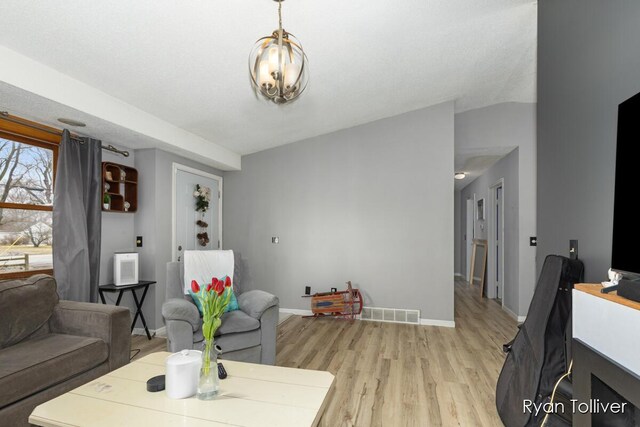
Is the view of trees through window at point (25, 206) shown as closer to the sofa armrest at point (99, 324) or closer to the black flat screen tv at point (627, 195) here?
the sofa armrest at point (99, 324)

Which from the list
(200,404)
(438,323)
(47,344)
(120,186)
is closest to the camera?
(200,404)

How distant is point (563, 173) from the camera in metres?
2.02

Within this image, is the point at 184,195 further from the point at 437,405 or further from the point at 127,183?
the point at 437,405

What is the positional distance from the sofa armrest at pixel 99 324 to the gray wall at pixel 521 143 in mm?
4449

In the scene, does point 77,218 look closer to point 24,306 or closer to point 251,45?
point 24,306

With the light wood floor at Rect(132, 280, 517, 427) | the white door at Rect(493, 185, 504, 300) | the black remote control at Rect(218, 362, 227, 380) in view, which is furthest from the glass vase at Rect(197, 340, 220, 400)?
the white door at Rect(493, 185, 504, 300)

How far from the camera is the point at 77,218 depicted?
299cm

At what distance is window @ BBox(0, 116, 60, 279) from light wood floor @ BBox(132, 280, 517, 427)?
1266 millimetres

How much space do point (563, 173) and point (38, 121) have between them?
407cm

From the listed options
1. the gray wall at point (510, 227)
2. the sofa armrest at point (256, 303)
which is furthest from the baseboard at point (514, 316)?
the sofa armrest at point (256, 303)

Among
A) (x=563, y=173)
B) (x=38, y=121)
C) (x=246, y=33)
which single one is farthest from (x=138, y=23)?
(x=563, y=173)

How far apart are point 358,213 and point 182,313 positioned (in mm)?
2686

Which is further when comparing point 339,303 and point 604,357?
point 339,303

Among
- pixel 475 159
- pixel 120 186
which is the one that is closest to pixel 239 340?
pixel 120 186
